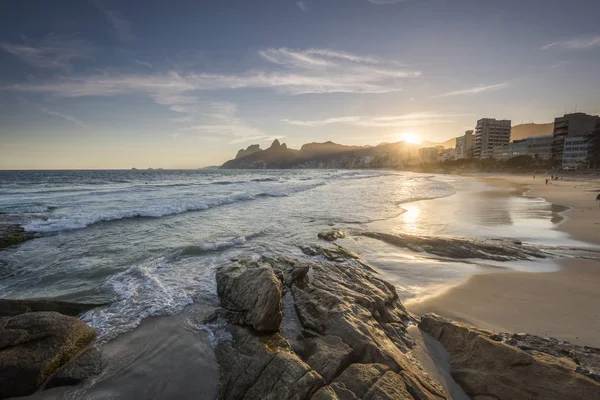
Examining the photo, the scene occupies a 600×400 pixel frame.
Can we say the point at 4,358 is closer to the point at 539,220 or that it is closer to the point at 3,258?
the point at 3,258

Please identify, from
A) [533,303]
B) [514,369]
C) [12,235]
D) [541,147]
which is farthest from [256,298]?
[541,147]

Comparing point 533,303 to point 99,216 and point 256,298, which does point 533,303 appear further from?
point 99,216

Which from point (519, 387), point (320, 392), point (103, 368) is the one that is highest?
point (320, 392)

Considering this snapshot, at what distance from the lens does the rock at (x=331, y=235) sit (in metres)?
13.2

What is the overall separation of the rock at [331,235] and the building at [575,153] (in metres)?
103

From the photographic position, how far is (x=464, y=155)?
526ft

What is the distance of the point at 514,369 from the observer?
13.4 feet

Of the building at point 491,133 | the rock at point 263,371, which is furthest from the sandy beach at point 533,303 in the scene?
the building at point 491,133

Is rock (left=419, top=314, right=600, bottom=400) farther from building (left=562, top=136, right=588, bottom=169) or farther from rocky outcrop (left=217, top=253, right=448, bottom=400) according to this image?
building (left=562, top=136, right=588, bottom=169)

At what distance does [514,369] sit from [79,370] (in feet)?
22.7

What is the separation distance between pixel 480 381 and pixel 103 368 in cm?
624

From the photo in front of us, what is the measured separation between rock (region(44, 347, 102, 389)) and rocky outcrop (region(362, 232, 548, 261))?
10482 mm

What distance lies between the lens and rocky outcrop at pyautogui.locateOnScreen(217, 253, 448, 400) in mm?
3721

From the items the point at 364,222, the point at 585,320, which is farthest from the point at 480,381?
the point at 364,222
